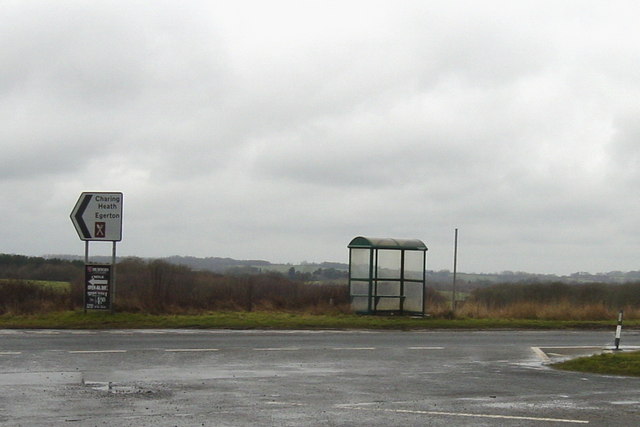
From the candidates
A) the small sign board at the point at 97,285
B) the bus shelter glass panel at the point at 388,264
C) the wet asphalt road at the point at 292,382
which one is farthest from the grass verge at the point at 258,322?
the wet asphalt road at the point at 292,382

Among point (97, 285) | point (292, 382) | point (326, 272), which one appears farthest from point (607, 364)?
point (326, 272)

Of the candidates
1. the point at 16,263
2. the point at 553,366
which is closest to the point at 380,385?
the point at 553,366

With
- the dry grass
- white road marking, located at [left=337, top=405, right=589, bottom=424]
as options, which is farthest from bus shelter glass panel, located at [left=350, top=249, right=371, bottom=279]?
white road marking, located at [left=337, top=405, right=589, bottom=424]

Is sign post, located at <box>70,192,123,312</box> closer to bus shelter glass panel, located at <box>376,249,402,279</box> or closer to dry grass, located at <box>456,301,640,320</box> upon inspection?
bus shelter glass panel, located at <box>376,249,402,279</box>

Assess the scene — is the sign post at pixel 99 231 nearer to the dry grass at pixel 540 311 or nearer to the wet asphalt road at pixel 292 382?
the wet asphalt road at pixel 292 382

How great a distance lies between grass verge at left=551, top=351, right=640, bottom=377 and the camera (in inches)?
629

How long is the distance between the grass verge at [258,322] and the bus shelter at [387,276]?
47.7 inches

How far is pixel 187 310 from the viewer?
27.4m

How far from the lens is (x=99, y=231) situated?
25.1 m

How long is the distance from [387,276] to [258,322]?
242 inches

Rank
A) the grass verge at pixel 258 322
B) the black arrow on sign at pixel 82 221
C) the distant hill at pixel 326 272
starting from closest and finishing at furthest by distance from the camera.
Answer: the grass verge at pixel 258 322 < the black arrow on sign at pixel 82 221 < the distant hill at pixel 326 272

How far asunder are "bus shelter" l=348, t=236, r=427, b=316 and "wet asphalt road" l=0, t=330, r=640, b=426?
763cm

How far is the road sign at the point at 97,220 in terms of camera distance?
25047 mm

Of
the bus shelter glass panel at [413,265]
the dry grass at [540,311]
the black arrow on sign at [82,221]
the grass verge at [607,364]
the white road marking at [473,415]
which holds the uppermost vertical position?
the black arrow on sign at [82,221]
